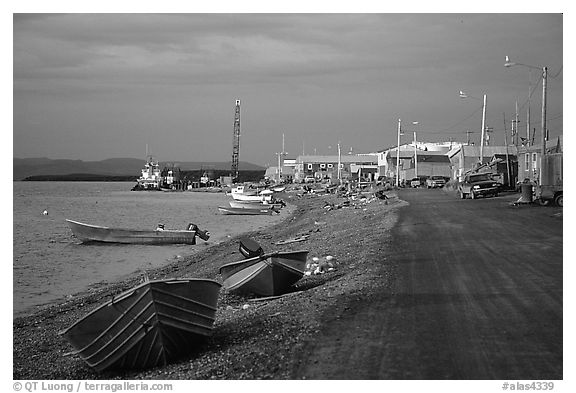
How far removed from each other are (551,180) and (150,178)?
150m

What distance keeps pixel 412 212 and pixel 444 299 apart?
2099 cm

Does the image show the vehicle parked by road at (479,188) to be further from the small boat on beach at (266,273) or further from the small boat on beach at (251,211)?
the small boat on beach at (266,273)

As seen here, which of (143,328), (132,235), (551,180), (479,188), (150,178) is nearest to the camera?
(143,328)

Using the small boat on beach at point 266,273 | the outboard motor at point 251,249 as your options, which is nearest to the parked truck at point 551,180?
the small boat on beach at point 266,273

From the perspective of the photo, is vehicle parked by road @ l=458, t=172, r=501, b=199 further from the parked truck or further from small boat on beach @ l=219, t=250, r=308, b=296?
small boat on beach @ l=219, t=250, r=308, b=296

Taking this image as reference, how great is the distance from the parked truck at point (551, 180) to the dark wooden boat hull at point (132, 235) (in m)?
17.2

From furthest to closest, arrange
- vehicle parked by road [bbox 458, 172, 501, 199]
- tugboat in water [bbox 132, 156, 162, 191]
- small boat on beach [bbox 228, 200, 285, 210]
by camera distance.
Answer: tugboat in water [bbox 132, 156, 162, 191] → small boat on beach [bbox 228, 200, 285, 210] → vehicle parked by road [bbox 458, 172, 501, 199]

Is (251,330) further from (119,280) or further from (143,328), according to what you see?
(119,280)

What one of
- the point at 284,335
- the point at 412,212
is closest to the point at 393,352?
the point at 284,335

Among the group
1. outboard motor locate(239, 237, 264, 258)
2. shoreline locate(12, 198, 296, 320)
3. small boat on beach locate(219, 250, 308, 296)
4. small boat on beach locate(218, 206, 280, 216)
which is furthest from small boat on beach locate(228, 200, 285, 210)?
small boat on beach locate(219, 250, 308, 296)

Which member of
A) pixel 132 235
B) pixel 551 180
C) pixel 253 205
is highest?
pixel 551 180

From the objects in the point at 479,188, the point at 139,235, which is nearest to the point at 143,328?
the point at 139,235

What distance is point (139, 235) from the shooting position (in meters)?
37.0

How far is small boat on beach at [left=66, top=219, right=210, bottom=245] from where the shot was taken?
35.9m
